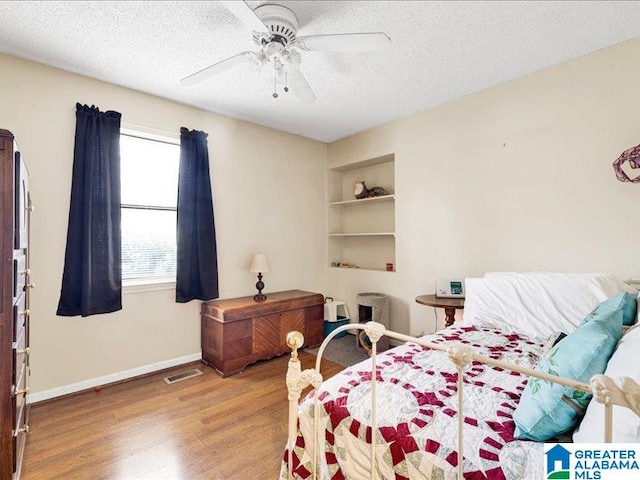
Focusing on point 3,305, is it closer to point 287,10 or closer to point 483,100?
point 287,10

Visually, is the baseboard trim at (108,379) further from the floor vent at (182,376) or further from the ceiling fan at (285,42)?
the ceiling fan at (285,42)

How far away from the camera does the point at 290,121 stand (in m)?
3.63

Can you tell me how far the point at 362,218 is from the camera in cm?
436

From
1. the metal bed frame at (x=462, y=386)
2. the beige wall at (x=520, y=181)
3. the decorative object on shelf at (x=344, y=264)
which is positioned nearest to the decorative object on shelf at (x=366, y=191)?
the beige wall at (x=520, y=181)

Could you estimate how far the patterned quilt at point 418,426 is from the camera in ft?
3.22

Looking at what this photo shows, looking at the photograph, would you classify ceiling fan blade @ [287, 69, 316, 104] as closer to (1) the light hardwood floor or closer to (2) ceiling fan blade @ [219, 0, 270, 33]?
(2) ceiling fan blade @ [219, 0, 270, 33]

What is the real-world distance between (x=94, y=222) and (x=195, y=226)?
818mm

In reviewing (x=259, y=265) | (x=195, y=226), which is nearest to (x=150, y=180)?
(x=195, y=226)

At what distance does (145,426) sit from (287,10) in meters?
2.75

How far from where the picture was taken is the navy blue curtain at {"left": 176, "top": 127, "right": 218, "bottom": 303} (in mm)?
3039

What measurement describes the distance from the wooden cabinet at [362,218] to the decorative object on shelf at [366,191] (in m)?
0.08

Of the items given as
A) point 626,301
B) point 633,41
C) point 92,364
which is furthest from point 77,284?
point 633,41

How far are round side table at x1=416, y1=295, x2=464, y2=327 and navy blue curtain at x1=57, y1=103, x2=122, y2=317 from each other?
Result: 8.76ft

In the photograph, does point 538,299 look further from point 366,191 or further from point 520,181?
point 366,191
